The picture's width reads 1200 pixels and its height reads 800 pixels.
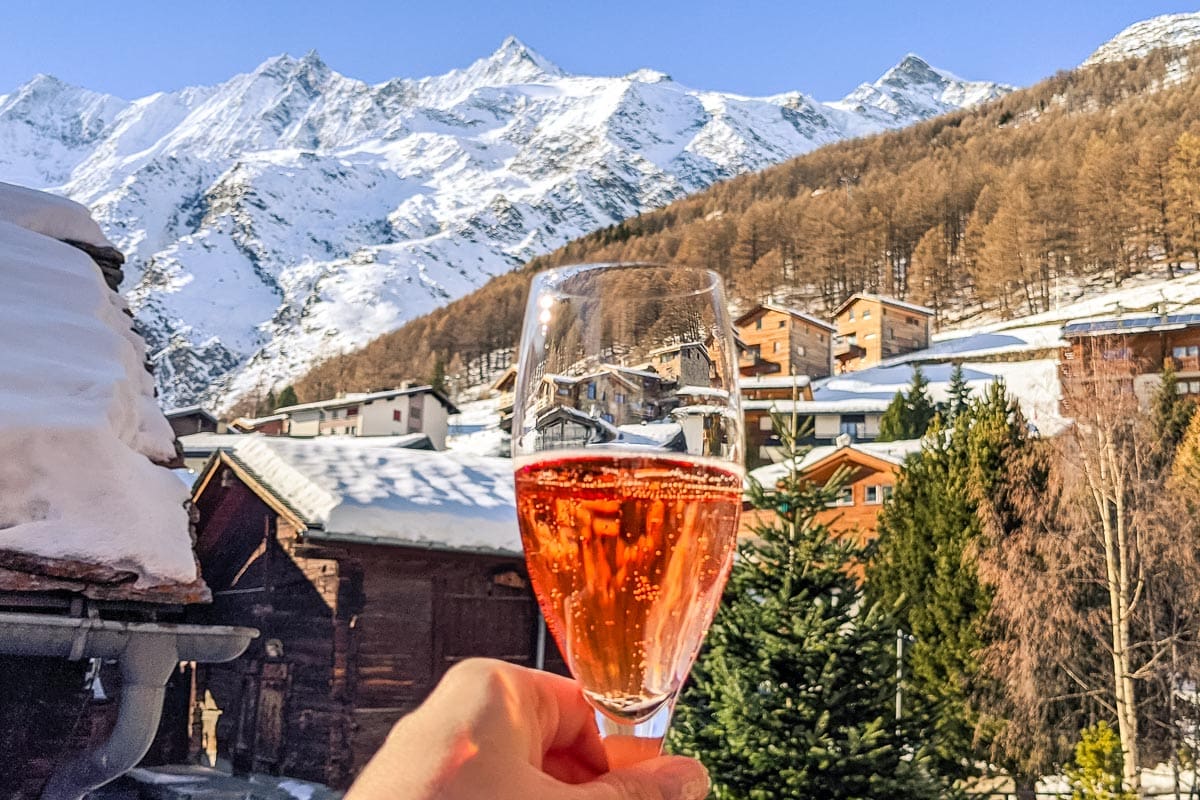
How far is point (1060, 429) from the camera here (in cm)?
1591

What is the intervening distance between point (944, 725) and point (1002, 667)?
8747 millimetres

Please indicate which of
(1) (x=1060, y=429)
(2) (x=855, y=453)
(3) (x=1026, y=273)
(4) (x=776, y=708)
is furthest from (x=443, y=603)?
(3) (x=1026, y=273)

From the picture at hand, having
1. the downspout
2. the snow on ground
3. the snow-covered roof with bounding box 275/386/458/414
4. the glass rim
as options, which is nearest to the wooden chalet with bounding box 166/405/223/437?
the snow on ground

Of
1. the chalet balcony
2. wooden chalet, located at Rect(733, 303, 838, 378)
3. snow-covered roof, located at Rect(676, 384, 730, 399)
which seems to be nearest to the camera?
snow-covered roof, located at Rect(676, 384, 730, 399)

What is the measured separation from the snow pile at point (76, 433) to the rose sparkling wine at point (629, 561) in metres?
4.34

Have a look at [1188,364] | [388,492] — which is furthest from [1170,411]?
[388,492]

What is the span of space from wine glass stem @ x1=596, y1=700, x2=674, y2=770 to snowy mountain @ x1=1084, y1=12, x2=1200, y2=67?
18640 cm

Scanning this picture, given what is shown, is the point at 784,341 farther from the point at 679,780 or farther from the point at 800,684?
the point at 679,780

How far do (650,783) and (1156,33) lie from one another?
A: 217 meters

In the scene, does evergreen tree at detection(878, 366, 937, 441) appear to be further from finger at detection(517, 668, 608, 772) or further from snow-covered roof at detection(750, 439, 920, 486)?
finger at detection(517, 668, 608, 772)

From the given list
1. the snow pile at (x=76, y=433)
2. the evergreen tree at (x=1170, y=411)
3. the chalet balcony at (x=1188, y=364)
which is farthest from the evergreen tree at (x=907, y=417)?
the snow pile at (x=76, y=433)

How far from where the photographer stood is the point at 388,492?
1133 cm

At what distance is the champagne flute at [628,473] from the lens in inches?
32.1

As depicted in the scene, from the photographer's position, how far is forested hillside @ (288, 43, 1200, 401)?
52.5 meters
